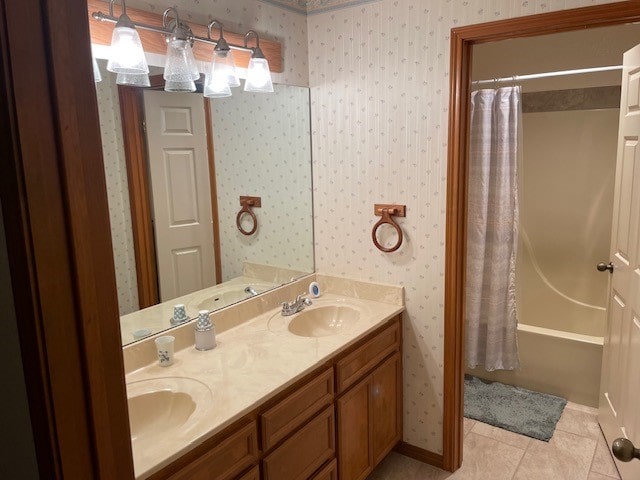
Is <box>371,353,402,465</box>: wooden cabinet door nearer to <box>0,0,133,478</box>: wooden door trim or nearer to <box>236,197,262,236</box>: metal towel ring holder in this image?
<box>236,197,262,236</box>: metal towel ring holder

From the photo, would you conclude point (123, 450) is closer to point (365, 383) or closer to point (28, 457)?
point (28, 457)

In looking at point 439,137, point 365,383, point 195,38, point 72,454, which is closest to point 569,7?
point 439,137

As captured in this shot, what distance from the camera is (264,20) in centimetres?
224

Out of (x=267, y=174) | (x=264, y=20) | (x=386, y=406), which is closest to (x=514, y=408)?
(x=386, y=406)

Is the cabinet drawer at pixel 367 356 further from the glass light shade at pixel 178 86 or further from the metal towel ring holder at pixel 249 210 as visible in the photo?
the glass light shade at pixel 178 86

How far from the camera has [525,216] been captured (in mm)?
3682

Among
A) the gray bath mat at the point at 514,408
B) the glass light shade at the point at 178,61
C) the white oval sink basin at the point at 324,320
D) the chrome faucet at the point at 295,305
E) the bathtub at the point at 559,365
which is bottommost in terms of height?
the gray bath mat at the point at 514,408

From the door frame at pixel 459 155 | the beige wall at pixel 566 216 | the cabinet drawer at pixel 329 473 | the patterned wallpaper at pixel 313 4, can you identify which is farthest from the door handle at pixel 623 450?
the beige wall at pixel 566 216

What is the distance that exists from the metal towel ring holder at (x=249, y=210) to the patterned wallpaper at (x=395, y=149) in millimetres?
331

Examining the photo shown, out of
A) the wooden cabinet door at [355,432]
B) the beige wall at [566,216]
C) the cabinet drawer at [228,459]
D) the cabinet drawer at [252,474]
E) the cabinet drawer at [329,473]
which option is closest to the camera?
the cabinet drawer at [228,459]

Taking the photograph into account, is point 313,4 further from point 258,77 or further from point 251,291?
point 251,291

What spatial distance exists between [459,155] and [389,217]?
1.39 ft

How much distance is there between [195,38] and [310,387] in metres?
1.39

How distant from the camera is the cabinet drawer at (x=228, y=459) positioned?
1341mm
